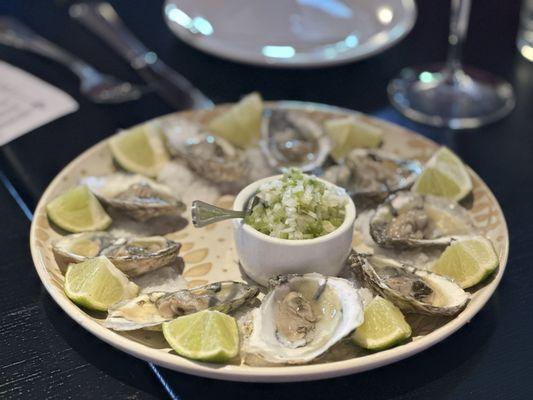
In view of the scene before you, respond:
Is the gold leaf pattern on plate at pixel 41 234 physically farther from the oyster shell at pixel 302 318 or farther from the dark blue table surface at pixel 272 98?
the oyster shell at pixel 302 318

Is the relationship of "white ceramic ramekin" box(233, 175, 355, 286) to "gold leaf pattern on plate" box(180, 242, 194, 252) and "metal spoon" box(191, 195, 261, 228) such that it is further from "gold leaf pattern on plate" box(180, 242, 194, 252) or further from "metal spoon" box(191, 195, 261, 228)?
"gold leaf pattern on plate" box(180, 242, 194, 252)

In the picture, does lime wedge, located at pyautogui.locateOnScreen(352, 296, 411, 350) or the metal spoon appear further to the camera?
the metal spoon

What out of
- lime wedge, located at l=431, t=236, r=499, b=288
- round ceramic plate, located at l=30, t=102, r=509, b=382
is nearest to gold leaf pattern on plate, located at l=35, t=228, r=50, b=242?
round ceramic plate, located at l=30, t=102, r=509, b=382

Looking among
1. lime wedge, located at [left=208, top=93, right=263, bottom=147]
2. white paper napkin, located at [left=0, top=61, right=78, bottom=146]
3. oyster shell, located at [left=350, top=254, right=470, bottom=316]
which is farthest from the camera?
white paper napkin, located at [left=0, top=61, right=78, bottom=146]

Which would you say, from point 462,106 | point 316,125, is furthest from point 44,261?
point 462,106

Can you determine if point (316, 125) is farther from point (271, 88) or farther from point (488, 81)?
point (488, 81)

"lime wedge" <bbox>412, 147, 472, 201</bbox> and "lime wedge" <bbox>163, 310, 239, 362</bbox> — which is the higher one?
"lime wedge" <bbox>163, 310, 239, 362</bbox>

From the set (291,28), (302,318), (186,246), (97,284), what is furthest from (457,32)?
(97,284)
